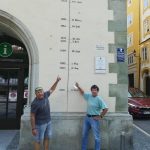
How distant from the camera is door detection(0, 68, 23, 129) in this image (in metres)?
11.3

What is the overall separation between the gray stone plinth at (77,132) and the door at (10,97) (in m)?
3.29

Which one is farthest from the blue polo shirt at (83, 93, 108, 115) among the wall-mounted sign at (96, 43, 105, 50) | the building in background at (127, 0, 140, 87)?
the building in background at (127, 0, 140, 87)

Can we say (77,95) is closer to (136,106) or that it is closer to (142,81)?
(136,106)

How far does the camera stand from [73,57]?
337 inches

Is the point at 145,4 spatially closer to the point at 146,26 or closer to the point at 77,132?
the point at 146,26

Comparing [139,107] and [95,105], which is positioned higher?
[95,105]

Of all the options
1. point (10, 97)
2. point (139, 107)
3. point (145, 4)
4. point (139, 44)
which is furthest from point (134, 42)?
point (10, 97)

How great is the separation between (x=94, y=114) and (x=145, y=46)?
26.0 m

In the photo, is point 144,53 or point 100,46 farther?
point 144,53

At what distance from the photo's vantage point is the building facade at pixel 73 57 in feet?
27.5

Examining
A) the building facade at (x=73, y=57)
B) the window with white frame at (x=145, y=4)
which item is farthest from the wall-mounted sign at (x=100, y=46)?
the window with white frame at (x=145, y=4)

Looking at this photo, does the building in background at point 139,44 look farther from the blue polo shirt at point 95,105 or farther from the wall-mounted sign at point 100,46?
the blue polo shirt at point 95,105

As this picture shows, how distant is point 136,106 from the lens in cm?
1658

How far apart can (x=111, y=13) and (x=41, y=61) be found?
216cm
